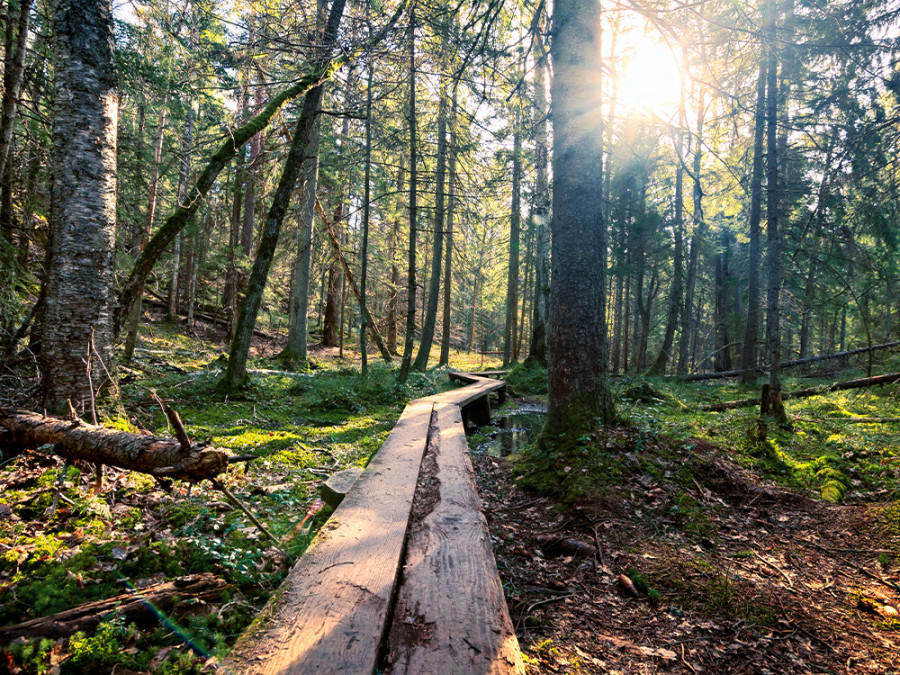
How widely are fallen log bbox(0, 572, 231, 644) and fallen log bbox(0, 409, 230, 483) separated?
0.54m

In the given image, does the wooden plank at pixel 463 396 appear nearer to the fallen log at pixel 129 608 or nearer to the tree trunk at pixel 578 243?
the tree trunk at pixel 578 243

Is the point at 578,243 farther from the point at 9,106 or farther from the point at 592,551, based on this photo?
the point at 9,106

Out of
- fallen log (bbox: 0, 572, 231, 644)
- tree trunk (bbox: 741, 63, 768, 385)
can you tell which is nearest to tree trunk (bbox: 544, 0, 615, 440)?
fallen log (bbox: 0, 572, 231, 644)

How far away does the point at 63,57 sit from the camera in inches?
145

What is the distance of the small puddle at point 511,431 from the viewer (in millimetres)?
6596

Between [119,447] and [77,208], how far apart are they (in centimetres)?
267

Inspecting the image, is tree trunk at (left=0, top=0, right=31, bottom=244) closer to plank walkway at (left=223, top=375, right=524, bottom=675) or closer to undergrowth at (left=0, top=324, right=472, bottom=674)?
undergrowth at (left=0, top=324, right=472, bottom=674)

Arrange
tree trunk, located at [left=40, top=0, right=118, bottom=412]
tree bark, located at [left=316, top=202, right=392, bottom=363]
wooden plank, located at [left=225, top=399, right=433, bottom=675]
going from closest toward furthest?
wooden plank, located at [left=225, top=399, right=433, bottom=675], tree trunk, located at [left=40, top=0, right=118, bottom=412], tree bark, located at [left=316, top=202, right=392, bottom=363]

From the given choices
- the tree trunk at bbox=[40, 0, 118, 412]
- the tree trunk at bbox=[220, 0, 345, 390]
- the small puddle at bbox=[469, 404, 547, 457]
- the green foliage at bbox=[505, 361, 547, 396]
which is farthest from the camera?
the green foliage at bbox=[505, 361, 547, 396]

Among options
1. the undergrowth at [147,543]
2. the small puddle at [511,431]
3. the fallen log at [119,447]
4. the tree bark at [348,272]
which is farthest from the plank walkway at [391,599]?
the tree bark at [348,272]

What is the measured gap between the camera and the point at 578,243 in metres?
4.59

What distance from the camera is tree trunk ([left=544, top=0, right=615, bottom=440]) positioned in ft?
15.0

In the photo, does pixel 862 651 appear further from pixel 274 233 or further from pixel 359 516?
pixel 274 233

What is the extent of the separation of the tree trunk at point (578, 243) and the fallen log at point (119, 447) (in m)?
3.58
